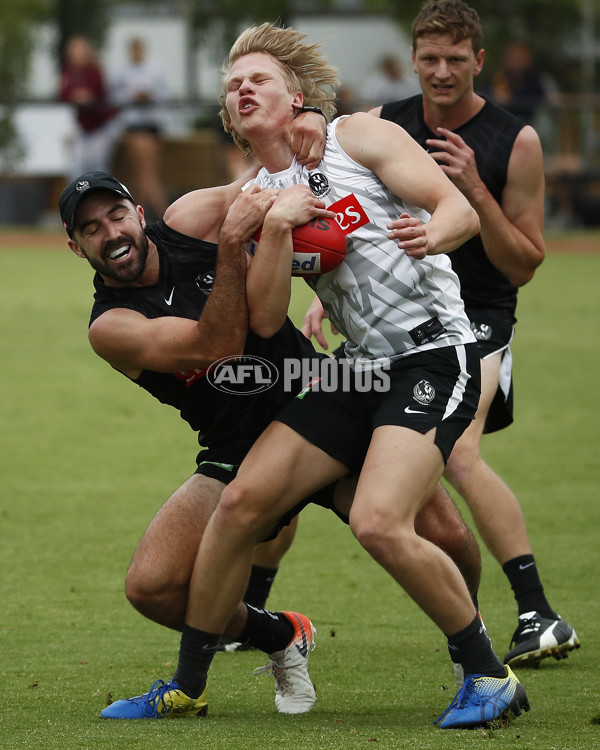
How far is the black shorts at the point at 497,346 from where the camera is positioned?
6.02m

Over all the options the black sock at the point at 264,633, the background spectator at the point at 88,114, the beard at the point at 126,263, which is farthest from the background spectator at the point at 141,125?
the black sock at the point at 264,633

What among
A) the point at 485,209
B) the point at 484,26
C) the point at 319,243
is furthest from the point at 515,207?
the point at 484,26

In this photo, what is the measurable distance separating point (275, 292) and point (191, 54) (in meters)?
35.5

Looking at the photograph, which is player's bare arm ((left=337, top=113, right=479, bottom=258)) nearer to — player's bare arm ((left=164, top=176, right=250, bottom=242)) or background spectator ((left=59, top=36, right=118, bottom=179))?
player's bare arm ((left=164, top=176, right=250, bottom=242))

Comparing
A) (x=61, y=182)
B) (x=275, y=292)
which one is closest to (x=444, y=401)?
(x=275, y=292)

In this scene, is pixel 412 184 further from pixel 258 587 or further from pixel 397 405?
pixel 258 587

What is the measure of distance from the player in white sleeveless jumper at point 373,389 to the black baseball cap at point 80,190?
1.65 feet

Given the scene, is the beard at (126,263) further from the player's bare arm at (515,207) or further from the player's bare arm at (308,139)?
the player's bare arm at (515,207)

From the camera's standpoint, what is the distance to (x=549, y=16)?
109 ft

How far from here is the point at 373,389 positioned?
4711 millimetres

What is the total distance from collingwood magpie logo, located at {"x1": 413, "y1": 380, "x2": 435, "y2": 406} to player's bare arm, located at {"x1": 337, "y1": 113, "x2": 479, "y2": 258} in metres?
0.48

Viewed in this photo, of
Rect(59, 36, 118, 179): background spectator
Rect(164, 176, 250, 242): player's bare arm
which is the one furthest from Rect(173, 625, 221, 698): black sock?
Rect(59, 36, 118, 179): background spectator

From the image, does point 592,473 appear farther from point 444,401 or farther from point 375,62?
point 375,62

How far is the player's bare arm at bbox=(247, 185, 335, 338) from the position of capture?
446 centimetres
